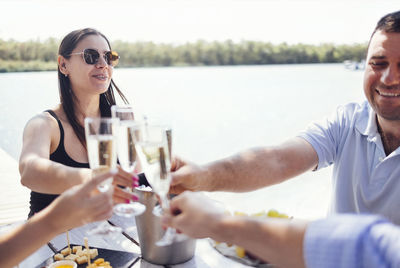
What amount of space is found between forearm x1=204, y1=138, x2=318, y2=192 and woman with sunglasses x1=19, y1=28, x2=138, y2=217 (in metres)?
0.79

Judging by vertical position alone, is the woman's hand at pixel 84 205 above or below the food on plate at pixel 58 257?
above

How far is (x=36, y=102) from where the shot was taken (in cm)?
1296

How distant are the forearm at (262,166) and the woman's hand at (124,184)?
1.67 ft

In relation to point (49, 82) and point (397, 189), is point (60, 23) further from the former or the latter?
point (397, 189)

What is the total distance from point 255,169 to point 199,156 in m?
8.60

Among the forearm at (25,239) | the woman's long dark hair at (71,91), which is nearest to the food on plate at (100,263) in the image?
the forearm at (25,239)

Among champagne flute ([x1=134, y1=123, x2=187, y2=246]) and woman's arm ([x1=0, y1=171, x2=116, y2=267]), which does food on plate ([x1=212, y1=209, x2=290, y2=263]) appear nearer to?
champagne flute ([x1=134, y1=123, x2=187, y2=246])

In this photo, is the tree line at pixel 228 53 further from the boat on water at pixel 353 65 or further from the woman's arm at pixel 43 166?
the woman's arm at pixel 43 166

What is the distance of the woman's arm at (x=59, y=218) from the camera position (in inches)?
35.4

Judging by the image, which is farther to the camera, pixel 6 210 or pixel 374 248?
pixel 6 210

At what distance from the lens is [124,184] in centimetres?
118

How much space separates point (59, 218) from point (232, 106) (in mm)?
17945

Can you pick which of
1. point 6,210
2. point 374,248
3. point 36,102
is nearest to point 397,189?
point 374,248

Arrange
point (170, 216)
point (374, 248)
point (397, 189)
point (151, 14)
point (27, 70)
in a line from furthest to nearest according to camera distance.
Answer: point (151, 14) → point (27, 70) → point (397, 189) → point (170, 216) → point (374, 248)
